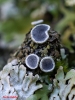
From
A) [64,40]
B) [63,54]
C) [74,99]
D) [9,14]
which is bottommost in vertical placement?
[74,99]

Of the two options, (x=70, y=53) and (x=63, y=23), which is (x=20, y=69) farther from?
(x=63, y=23)

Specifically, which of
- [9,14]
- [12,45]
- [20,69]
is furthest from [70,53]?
[9,14]

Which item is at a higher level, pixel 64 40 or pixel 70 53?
pixel 64 40
